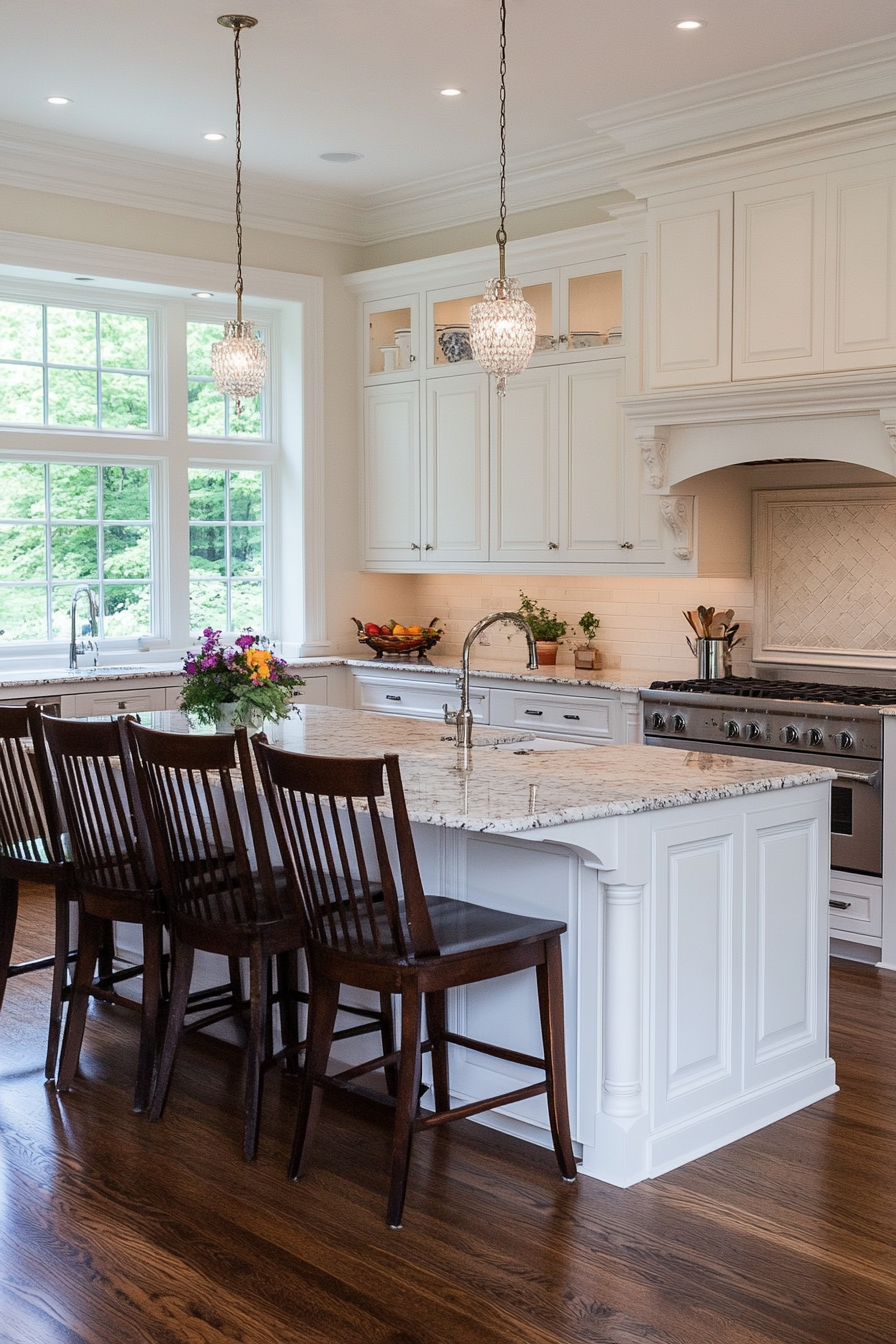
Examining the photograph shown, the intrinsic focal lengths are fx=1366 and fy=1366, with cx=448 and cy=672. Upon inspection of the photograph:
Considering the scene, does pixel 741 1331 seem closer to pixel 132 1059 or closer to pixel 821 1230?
pixel 821 1230

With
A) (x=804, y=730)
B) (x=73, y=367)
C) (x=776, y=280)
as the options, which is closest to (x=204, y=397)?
(x=73, y=367)

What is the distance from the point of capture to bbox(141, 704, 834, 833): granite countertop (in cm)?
289

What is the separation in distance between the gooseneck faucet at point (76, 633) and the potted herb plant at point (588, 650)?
7.43 feet

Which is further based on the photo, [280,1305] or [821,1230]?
[821,1230]

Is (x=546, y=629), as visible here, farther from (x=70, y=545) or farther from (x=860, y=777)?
(x=70, y=545)

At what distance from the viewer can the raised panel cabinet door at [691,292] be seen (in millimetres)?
5191

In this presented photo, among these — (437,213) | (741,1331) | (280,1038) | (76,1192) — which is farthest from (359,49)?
(741,1331)

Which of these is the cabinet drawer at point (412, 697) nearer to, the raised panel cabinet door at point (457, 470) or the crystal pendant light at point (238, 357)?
the raised panel cabinet door at point (457, 470)

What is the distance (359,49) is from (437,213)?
6.57ft

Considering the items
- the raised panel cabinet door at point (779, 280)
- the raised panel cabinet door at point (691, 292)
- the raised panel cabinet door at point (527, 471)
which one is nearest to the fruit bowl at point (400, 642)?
the raised panel cabinet door at point (527, 471)

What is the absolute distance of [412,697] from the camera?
669 centimetres

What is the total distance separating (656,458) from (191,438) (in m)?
2.52

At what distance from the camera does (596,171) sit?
19.8 ft

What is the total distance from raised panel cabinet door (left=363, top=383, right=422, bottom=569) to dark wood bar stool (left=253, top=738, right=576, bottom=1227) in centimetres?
386
